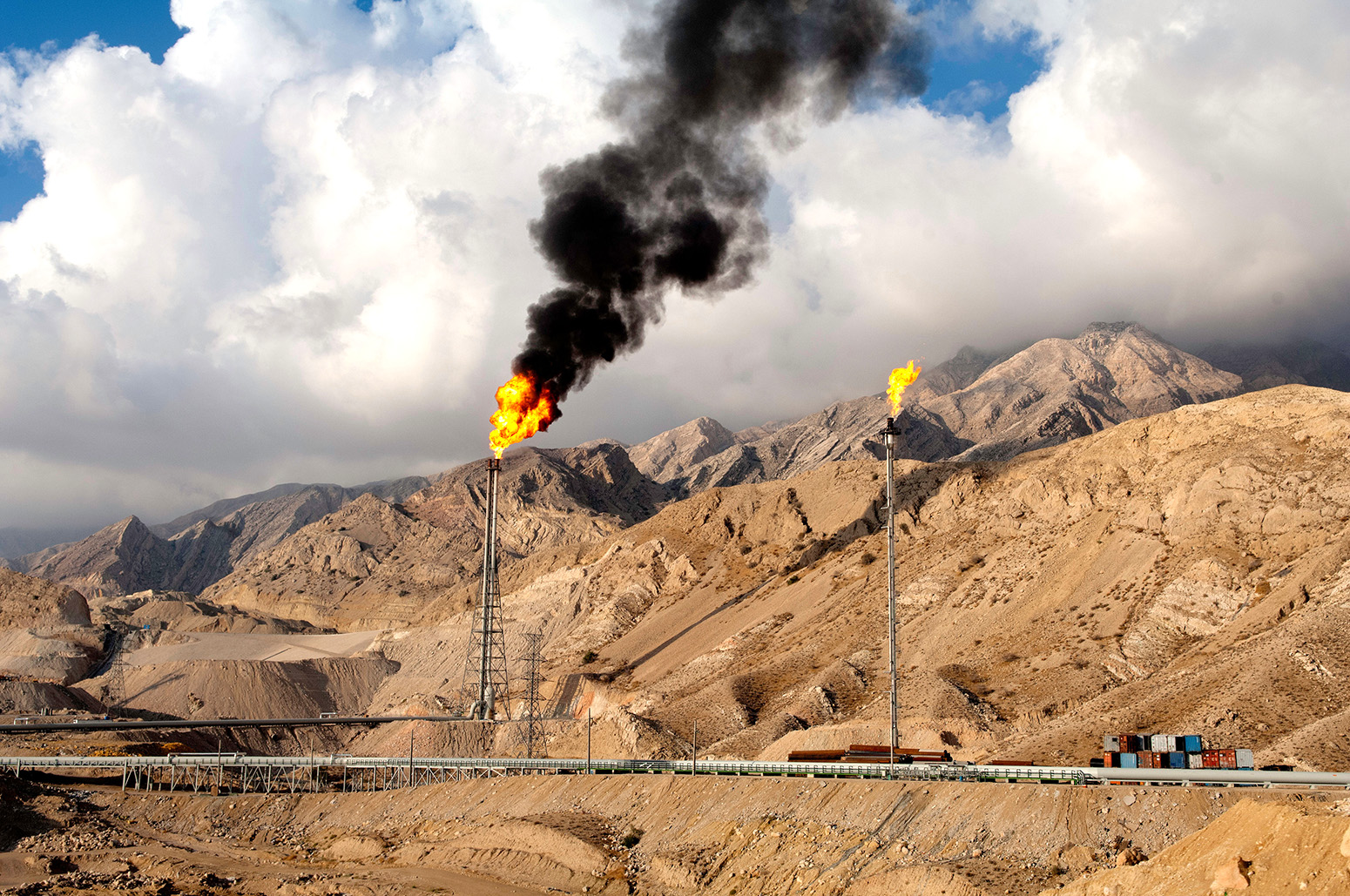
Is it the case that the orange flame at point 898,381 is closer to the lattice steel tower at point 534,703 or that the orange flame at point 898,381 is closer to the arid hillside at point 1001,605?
the arid hillside at point 1001,605

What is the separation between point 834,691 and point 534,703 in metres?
31.1

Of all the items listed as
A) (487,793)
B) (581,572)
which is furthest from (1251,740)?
(581,572)

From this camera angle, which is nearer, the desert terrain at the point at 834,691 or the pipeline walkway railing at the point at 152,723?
the desert terrain at the point at 834,691

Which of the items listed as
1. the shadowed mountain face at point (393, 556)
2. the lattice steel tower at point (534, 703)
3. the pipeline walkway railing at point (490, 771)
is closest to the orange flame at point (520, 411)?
the lattice steel tower at point (534, 703)

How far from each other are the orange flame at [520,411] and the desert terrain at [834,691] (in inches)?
839

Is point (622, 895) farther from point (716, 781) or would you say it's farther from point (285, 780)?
point (285, 780)

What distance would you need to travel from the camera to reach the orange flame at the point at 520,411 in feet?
253

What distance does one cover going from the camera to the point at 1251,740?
42.5 m

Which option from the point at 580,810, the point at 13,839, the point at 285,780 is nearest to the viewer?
the point at 580,810

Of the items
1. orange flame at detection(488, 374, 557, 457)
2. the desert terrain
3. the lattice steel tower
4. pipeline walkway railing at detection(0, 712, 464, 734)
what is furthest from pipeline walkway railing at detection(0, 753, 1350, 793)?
orange flame at detection(488, 374, 557, 457)

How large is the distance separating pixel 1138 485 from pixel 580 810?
49.9 metres

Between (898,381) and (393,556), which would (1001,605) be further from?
(393,556)

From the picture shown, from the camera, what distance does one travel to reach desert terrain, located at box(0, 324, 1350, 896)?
3281 cm

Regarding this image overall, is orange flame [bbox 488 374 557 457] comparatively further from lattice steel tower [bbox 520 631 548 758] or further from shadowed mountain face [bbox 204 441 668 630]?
shadowed mountain face [bbox 204 441 668 630]
